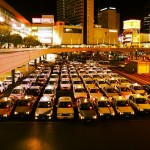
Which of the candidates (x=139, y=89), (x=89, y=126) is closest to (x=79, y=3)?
(x=139, y=89)

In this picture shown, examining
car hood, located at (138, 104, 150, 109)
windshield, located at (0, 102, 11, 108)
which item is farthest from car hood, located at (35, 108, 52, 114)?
car hood, located at (138, 104, 150, 109)

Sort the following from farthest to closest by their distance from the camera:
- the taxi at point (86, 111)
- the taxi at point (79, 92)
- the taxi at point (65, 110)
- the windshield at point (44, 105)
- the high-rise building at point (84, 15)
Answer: the high-rise building at point (84, 15)
the taxi at point (79, 92)
the windshield at point (44, 105)
the taxi at point (65, 110)
the taxi at point (86, 111)

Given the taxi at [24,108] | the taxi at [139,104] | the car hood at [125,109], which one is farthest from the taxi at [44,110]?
the taxi at [139,104]

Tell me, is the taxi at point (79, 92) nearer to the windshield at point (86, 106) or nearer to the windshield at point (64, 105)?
the windshield at point (64, 105)

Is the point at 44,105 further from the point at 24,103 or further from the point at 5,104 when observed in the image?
the point at 5,104

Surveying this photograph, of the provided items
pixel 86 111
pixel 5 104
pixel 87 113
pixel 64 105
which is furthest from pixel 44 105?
pixel 87 113

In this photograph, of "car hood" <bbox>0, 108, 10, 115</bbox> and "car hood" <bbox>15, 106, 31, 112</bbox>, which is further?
"car hood" <bbox>15, 106, 31, 112</bbox>

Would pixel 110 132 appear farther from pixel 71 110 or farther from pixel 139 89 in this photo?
pixel 139 89

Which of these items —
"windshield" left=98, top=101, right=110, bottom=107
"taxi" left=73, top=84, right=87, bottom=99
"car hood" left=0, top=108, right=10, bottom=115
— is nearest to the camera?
"car hood" left=0, top=108, right=10, bottom=115

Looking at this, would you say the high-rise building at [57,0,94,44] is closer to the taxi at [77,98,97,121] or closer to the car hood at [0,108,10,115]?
the taxi at [77,98,97,121]

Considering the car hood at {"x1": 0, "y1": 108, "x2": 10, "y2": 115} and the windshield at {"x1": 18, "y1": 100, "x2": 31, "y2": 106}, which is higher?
the windshield at {"x1": 18, "y1": 100, "x2": 31, "y2": 106}

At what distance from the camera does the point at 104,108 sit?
757 inches

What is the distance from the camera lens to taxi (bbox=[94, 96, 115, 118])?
729 inches

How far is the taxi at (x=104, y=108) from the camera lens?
1852cm
